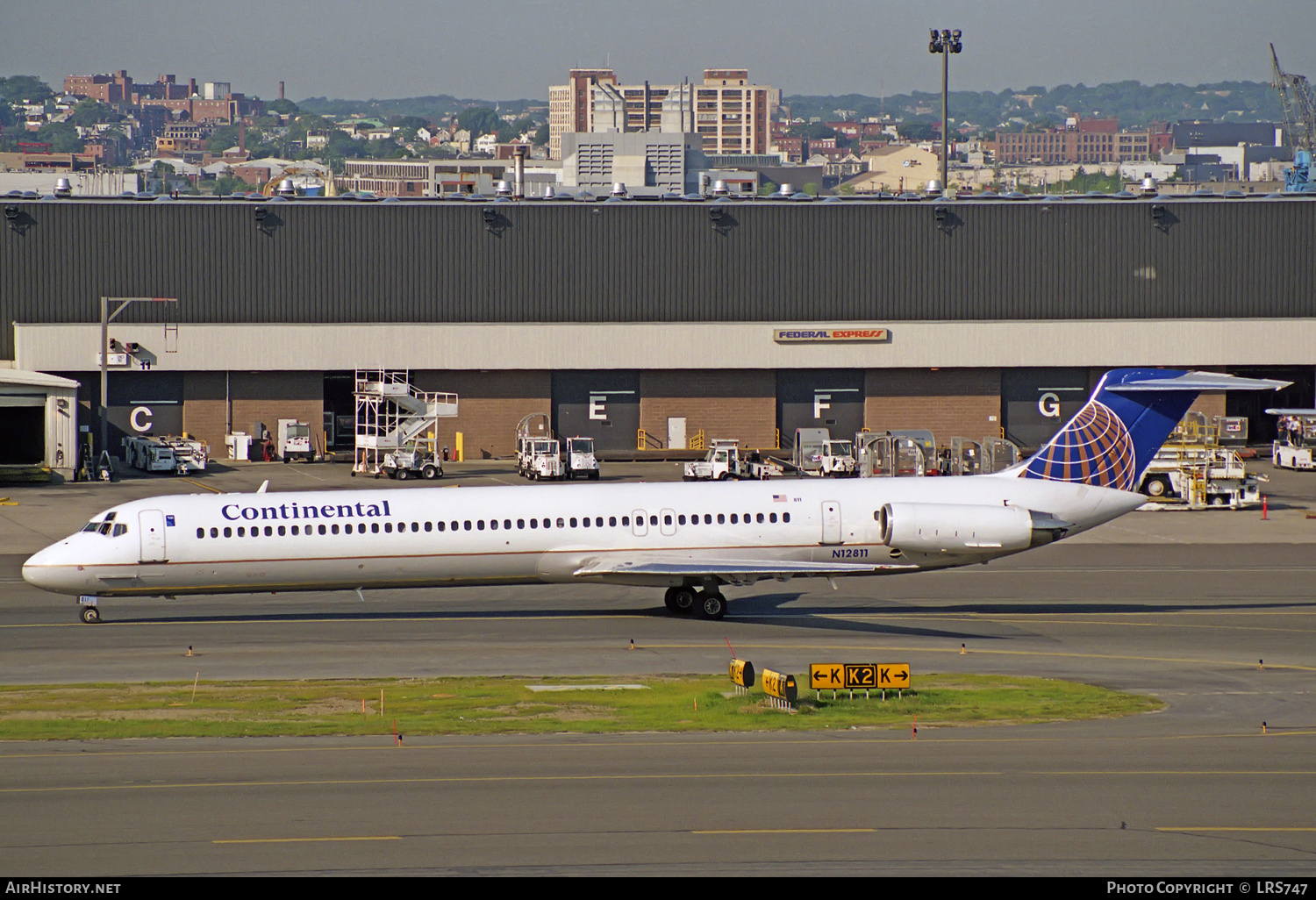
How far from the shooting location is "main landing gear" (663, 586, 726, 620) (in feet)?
132

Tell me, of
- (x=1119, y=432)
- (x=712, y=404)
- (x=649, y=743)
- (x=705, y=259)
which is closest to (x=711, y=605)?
(x=1119, y=432)

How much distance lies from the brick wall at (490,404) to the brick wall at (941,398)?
17883 mm

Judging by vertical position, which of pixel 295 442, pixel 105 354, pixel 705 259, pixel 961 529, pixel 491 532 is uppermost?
pixel 705 259

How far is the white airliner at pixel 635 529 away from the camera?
37.8 metres

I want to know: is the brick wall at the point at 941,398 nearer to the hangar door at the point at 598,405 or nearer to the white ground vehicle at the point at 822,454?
the white ground vehicle at the point at 822,454

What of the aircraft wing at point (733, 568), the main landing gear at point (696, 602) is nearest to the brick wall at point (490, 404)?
the main landing gear at point (696, 602)

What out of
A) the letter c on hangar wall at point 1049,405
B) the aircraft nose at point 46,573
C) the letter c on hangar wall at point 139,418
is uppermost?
the letter c on hangar wall at point 1049,405

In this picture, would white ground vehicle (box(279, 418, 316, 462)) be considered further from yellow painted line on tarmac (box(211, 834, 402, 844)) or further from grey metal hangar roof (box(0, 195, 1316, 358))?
yellow painted line on tarmac (box(211, 834, 402, 844))

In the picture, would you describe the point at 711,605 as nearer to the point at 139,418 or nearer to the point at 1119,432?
the point at 1119,432

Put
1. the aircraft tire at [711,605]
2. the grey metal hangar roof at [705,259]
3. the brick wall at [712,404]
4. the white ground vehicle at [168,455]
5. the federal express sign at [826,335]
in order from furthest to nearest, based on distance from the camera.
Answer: the brick wall at [712,404], the federal express sign at [826,335], the grey metal hangar roof at [705,259], the white ground vehicle at [168,455], the aircraft tire at [711,605]

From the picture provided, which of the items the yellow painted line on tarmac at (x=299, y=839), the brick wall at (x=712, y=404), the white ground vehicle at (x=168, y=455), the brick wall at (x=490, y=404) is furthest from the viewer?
the brick wall at (x=712, y=404)

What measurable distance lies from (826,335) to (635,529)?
45594 mm

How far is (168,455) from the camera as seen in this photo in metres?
75.6

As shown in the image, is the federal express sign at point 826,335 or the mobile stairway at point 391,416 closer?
the mobile stairway at point 391,416
